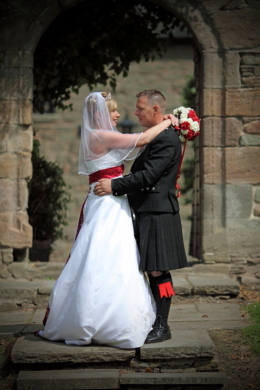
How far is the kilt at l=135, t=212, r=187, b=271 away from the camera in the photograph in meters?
3.58

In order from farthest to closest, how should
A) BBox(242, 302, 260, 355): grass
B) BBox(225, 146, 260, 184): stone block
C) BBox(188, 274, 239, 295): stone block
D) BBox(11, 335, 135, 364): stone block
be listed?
BBox(225, 146, 260, 184): stone block, BBox(188, 274, 239, 295): stone block, BBox(242, 302, 260, 355): grass, BBox(11, 335, 135, 364): stone block

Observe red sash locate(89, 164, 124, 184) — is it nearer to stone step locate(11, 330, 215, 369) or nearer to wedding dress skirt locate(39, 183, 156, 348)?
wedding dress skirt locate(39, 183, 156, 348)

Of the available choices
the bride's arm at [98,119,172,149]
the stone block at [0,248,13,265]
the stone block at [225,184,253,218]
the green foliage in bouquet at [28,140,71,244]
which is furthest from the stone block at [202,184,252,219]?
the green foliage in bouquet at [28,140,71,244]

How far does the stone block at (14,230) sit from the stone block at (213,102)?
2.34m

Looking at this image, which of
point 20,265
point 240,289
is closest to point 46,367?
point 20,265

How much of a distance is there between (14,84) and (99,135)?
247 centimetres

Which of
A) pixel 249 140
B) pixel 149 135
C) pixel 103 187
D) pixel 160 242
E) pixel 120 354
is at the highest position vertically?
pixel 249 140

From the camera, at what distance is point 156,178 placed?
361 centimetres

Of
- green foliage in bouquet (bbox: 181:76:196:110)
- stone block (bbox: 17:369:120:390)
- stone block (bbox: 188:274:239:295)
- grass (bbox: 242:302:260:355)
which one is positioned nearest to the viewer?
stone block (bbox: 17:369:120:390)

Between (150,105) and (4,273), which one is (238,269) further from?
(150,105)

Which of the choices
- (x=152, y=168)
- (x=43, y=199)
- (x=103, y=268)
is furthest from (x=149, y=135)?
(x=43, y=199)

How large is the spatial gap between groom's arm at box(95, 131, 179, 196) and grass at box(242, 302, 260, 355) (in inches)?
57.3

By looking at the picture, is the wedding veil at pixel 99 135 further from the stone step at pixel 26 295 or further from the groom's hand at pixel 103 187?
the stone step at pixel 26 295

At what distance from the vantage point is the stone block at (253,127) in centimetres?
589
